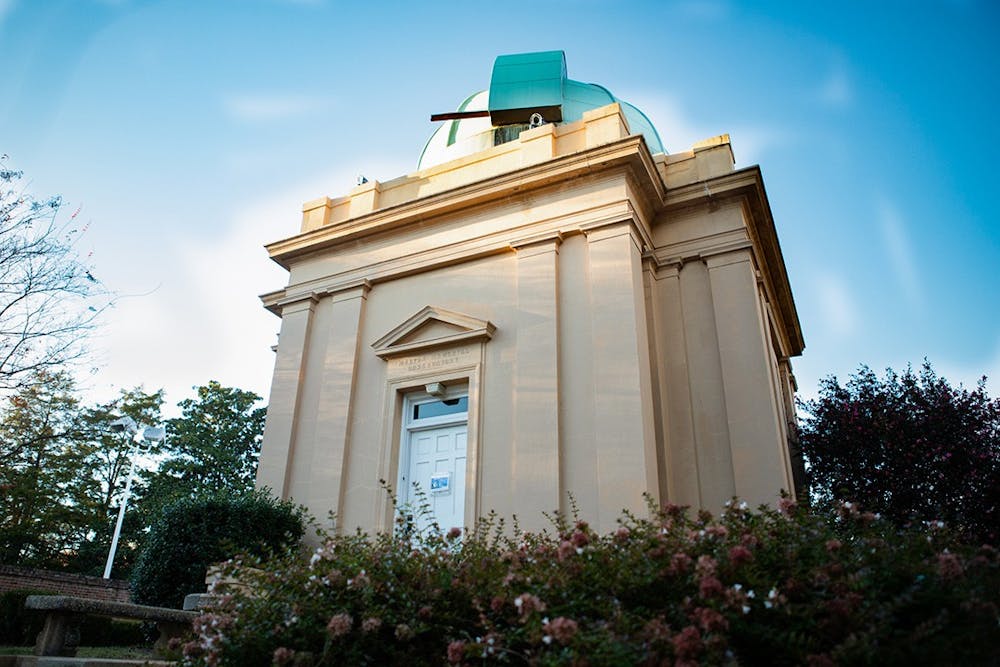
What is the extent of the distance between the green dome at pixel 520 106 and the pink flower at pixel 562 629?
11759mm

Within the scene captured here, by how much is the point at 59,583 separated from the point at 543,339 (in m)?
10.8

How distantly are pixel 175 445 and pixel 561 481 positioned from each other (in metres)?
29.5

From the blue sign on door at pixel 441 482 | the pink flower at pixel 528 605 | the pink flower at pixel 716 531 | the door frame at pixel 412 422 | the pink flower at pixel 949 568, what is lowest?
the pink flower at pixel 528 605

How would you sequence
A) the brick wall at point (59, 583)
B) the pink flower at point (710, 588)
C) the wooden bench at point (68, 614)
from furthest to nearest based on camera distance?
the brick wall at point (59, 583), the wooden bench at point (68, 614), the pink flower at point (710, 588)

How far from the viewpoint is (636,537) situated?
4.34m

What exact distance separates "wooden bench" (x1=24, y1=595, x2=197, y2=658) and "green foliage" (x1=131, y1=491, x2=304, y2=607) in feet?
8.11

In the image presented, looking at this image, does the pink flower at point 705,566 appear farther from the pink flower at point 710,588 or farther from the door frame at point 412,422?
the door frame at point 412,422

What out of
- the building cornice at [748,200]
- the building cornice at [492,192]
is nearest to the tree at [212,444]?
the building cornice at [492,192]

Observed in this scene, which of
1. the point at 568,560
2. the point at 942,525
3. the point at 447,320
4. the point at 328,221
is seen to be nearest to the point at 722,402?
the point at 447,320

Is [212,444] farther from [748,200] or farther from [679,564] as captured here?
[679,564]

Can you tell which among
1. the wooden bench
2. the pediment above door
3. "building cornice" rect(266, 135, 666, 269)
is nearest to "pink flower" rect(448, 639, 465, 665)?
the wooden bench

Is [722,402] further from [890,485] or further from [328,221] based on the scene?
[328,221]

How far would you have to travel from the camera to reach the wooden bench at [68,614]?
482 centimetres

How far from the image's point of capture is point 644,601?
364 centimetres
